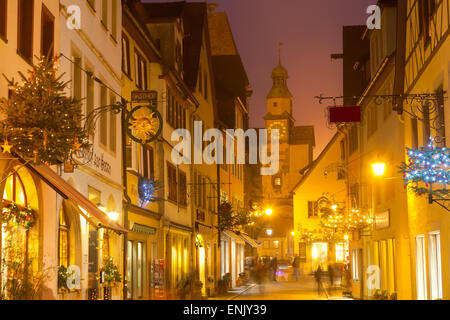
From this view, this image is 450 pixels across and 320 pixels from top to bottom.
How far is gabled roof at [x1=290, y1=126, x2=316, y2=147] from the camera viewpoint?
11962 cm

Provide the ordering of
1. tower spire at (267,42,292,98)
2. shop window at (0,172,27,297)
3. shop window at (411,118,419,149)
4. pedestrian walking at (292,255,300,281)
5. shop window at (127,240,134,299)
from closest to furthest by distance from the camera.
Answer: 1. shop window at (0,172,27,297)
2. shop window at (411,118,419,149)
3. shop window at (127,240,134,299)
4. pedestrian walking at (292,255,300,281)
5. tower spire at (267,42,292,98)

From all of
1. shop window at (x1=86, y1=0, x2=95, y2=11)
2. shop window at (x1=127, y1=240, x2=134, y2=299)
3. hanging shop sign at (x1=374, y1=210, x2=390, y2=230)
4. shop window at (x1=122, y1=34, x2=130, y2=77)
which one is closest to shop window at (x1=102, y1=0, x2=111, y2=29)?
shop window at (x1=86, y1=0, x2=95, y2=11)

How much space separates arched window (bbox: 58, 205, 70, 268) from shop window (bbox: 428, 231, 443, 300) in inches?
330

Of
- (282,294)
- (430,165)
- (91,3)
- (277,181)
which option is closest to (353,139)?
(282,294)

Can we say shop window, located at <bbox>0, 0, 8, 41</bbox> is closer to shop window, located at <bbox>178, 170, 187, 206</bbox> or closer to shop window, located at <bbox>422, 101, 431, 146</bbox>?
shop window, located at <bbox>422, 101, 431, 146</bbox>

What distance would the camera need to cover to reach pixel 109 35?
72.2ft

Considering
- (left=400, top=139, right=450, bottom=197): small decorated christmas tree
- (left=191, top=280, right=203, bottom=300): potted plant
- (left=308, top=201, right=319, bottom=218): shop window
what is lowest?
(left=191, top=280, right=203, bottom=300): potted plant

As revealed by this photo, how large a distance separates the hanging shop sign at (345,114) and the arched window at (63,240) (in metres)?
7.60

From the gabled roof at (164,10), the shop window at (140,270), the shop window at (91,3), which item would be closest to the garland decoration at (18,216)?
the shop window at (91,3)

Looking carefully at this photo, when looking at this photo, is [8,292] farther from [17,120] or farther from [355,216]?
[355,216]

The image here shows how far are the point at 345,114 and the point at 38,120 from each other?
36.4 feet

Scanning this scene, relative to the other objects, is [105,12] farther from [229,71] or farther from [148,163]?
[229,71]

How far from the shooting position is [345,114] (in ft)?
69.9

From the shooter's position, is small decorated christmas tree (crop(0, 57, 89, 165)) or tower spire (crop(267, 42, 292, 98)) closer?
small decorated christmas tree (crop(0, 57, 89, 165))
